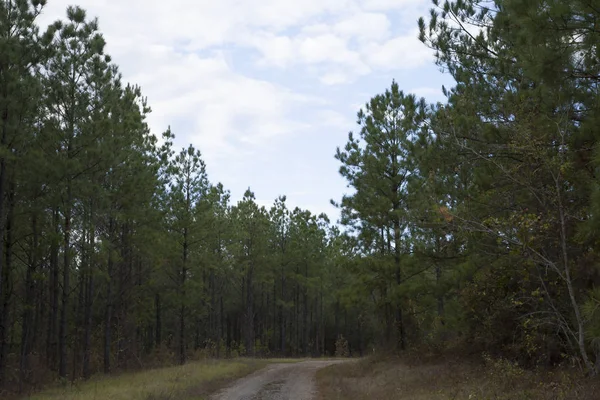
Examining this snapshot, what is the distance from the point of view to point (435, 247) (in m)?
15.8

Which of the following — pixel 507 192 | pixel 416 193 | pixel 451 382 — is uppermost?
pixel 416 193

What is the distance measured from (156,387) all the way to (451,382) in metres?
8.50

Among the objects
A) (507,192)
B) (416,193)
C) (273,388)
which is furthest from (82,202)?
(507,192)

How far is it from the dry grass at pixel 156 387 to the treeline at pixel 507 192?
7.55 meters

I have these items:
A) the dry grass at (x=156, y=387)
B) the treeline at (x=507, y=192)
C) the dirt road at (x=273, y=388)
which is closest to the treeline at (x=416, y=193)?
the treeline at (x=507, y=192)

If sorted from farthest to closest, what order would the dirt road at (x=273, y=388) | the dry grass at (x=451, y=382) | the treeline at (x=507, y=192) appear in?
the dirt road at (x=273, y=388) → the dry grass at (x=451, y=382) → the treeline at (x=507, y=192)

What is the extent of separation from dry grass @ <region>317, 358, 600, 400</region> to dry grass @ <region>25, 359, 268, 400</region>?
394 cm

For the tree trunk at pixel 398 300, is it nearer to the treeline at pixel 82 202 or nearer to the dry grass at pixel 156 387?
the treeline at pixel 82 202

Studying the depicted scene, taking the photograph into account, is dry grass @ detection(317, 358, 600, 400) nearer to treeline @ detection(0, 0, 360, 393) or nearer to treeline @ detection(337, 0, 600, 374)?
treeline @ detection(337, 0, 600, 374)

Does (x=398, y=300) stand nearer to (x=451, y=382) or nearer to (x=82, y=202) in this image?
(x=451, y=382)

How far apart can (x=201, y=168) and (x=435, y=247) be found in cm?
1547

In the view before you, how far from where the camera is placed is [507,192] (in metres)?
10.7

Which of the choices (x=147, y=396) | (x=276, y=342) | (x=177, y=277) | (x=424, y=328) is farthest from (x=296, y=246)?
(x=147, y=396)

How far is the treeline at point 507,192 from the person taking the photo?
24.7 feet
